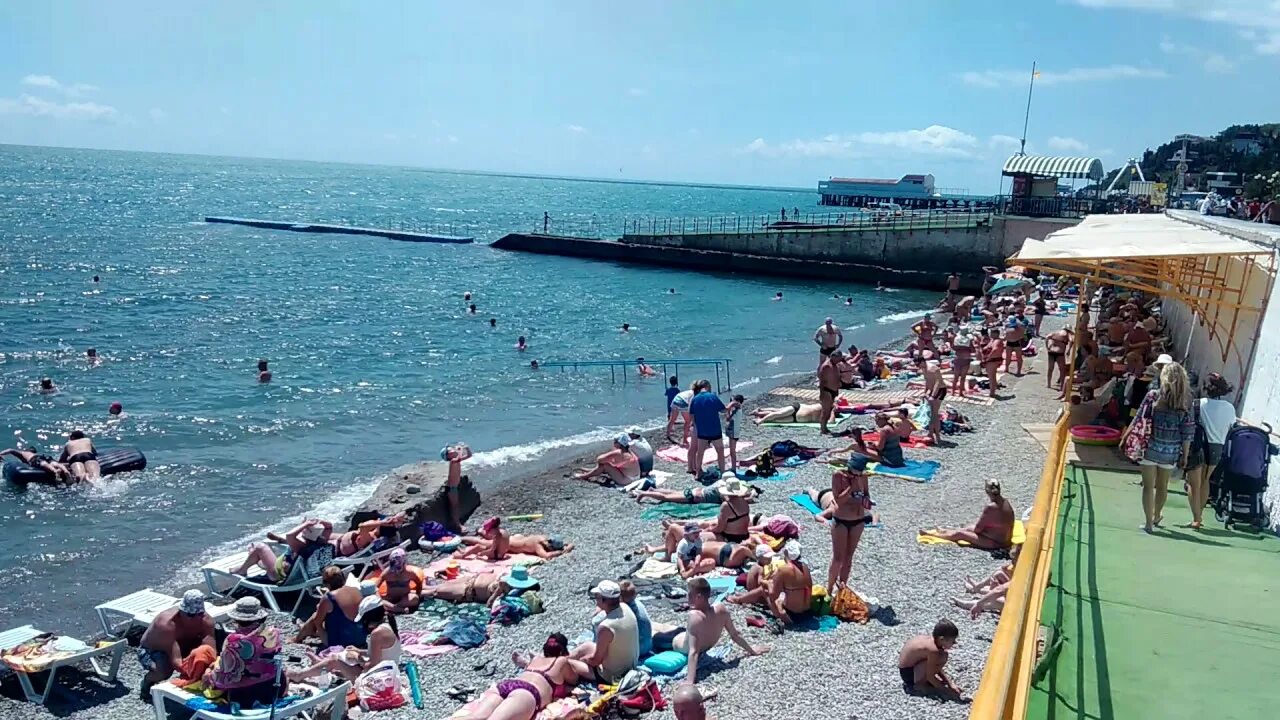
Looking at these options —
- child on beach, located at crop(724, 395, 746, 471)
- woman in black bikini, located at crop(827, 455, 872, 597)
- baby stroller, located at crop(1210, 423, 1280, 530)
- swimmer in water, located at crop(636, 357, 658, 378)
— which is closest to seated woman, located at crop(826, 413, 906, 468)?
child on beach, located at crop(724, 395, 746, 471)

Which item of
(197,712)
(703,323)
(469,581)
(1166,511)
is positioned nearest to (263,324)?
(703,323)

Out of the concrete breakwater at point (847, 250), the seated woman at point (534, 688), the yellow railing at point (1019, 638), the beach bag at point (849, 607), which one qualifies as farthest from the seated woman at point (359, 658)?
the concrete breakwater at point (847, 250)

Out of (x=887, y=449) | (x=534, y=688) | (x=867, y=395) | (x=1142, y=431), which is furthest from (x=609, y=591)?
(x=867, y=395)

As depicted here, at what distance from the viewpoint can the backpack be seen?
7.19 metres

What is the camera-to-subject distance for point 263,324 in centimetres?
3266

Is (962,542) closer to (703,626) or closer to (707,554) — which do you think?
(707,554)

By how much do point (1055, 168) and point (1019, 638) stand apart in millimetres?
44349

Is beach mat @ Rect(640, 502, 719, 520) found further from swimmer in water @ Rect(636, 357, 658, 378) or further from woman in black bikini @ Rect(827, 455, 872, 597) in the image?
swimmer in water @ Rect(636, 357, 658, 378)

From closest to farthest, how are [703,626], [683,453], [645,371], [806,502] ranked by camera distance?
[703,626] → [806,502] → [683,453] → [645,371]

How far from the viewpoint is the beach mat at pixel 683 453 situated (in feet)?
47.1

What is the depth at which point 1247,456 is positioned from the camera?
728 cm

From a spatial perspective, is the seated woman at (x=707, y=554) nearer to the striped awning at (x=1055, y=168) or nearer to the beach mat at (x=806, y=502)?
the beach mat at (x=806, y=502)

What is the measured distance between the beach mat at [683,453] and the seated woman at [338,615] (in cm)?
651

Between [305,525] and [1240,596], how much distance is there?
9.01m
